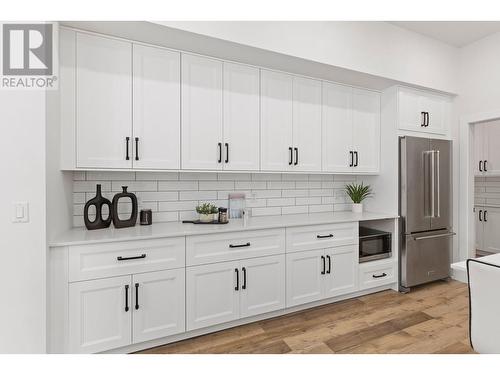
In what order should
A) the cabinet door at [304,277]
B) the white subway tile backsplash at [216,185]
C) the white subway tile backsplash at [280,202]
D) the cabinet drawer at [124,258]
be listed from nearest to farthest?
the cabinet drawer at [124,258] < the cabinet door at [304,277] < the white subway tile backsplash at [216,185] < the white subway tile backsplash at [280,202]

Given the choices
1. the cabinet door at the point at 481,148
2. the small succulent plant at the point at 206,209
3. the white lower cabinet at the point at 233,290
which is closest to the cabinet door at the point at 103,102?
the small succulent plant at the point at 206,209

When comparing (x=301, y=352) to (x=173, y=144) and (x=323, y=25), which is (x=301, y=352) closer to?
(x=173, y=144)

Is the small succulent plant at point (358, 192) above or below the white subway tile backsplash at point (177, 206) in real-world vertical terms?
above

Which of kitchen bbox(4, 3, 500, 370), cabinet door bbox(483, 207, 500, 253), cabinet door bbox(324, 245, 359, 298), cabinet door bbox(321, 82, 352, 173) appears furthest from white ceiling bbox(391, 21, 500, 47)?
cabinet door bbox(483, 207, 500, 253)

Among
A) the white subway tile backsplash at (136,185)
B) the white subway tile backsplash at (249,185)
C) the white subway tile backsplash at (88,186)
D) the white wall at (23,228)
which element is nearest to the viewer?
the white wall at (23,228)

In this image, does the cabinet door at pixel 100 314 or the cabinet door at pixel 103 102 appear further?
the cabinet door at pixel 103 102

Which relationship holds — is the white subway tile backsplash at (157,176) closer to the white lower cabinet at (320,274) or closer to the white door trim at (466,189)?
the white lower cabinet at (320,274)

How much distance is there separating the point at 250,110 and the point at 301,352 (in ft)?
6.88

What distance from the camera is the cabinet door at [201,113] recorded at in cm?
253

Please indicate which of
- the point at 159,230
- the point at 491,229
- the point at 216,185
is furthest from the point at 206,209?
the point at 491,229

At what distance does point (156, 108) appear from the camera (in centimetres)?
242

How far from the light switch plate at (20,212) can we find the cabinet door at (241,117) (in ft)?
4.89

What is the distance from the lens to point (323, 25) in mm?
2736

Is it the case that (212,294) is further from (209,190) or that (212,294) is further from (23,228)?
(23,228)
